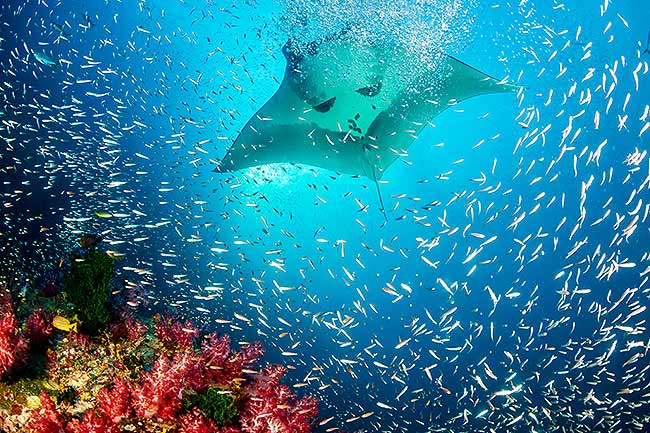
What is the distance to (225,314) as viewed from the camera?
1964 centimetres

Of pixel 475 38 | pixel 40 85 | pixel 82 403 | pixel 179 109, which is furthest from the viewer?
pixel 179 109

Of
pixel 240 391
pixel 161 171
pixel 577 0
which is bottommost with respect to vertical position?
pixel 161 171

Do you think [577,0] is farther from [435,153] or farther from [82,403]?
[82,403]

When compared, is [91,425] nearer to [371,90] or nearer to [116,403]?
[116,403]

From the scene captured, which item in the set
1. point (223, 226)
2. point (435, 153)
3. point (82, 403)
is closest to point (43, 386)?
point (82, 403)

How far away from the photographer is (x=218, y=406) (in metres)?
4.75

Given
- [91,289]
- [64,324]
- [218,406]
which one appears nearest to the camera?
[218,406]

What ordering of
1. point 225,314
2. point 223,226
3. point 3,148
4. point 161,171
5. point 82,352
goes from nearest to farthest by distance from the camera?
point 82,352, point 3,148, point 225,314, point 161,171, point 223,226

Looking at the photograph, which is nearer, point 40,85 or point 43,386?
point 43,386

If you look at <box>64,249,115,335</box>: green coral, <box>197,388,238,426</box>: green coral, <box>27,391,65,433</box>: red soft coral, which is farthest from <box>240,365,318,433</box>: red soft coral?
<box>64,249,115,335</box>: green coral

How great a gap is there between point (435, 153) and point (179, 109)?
12.2 metres

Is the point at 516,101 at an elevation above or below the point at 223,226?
above

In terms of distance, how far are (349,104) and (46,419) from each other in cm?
735

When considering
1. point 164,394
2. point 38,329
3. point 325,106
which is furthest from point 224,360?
point 325,106
